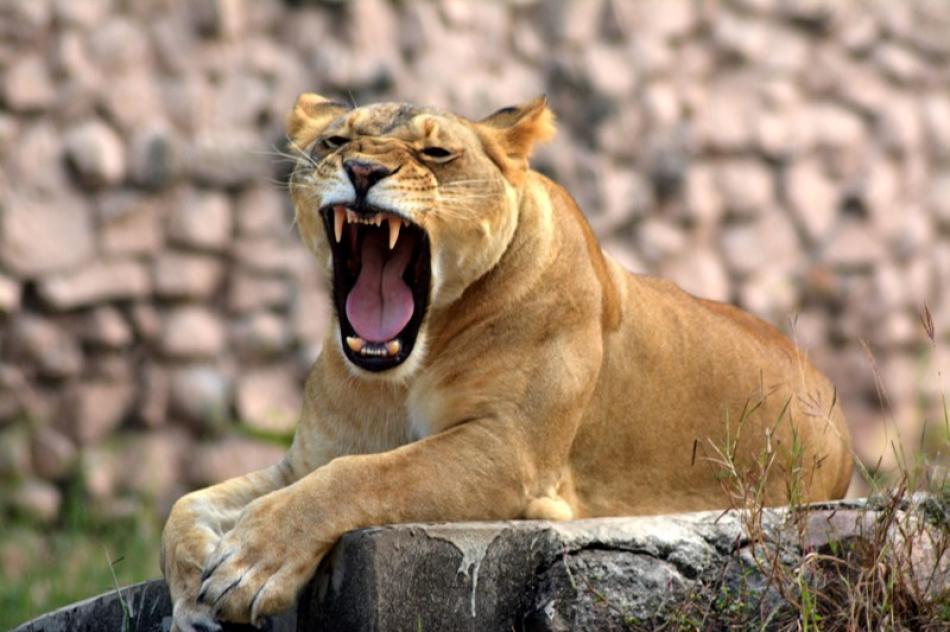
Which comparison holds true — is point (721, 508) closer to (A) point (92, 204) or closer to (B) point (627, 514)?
(B) point (627, 514)

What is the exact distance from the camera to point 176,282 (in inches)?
268

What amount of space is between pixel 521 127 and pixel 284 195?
3.08 m

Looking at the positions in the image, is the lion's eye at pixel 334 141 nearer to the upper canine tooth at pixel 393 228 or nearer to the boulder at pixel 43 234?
the upper canine tooth at pixel 393 228

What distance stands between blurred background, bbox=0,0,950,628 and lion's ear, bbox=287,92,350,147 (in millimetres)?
2281

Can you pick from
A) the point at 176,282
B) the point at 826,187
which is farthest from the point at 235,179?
the point at 826,187

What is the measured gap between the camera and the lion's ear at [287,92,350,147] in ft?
13.2

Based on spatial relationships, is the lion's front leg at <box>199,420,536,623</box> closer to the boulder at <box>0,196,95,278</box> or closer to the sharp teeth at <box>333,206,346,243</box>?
the sharp teeth at <box>333,206,346,243</box>

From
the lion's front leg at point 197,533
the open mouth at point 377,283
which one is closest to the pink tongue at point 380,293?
the open mouth at point 377,283

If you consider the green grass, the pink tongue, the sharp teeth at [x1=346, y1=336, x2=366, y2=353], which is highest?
the pink tongue

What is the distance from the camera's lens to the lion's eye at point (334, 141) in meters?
3.84

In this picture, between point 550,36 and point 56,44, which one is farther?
point 550,36

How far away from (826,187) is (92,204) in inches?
127

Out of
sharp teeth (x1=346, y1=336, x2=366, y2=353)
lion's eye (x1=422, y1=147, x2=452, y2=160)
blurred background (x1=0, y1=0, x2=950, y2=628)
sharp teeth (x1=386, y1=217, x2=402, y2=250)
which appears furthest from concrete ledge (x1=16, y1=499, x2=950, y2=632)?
blurred background (x1=0, y1=0, x2=950, y2=628)

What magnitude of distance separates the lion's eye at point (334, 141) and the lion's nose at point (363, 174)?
24cm
